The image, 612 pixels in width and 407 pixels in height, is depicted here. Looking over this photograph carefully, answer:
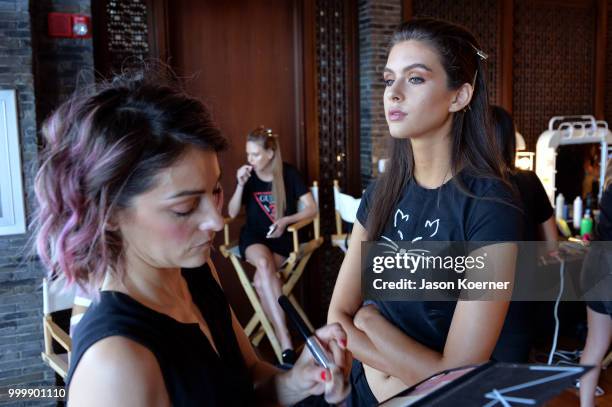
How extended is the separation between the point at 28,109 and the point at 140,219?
2719 millimetres

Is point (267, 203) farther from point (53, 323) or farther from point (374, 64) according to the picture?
point (53, 323)

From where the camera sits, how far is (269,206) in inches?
168

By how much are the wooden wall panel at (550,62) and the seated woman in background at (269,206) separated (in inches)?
107

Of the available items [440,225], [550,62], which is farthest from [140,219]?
[550,62]

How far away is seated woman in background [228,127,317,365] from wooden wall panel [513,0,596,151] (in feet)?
8.91

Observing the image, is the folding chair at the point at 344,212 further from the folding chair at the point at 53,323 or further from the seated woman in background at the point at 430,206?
the seated woman in background at the point at 430,206

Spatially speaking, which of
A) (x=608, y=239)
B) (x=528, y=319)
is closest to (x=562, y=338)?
(x=608, y=239)

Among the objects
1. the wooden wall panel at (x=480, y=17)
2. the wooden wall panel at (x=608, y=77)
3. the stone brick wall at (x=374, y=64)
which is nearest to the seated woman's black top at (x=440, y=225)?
the stone brick wall at (x=374, y=64)

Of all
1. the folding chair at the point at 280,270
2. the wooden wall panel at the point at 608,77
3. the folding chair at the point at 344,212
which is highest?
the wooden wall panel at the point at 608,77

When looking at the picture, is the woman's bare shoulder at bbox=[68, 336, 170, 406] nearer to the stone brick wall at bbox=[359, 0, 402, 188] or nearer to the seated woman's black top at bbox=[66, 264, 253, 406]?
the seated woman's black top at bbox=[66, 264, 253, 406]

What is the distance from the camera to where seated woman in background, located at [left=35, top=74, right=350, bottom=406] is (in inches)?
38.7

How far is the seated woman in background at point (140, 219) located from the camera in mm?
982

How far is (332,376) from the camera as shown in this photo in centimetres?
106

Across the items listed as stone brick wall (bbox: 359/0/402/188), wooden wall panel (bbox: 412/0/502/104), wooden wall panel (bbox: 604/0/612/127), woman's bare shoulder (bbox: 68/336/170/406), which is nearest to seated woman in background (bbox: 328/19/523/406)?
woman's bare shoulder (bbox: 68/336/170/406)
